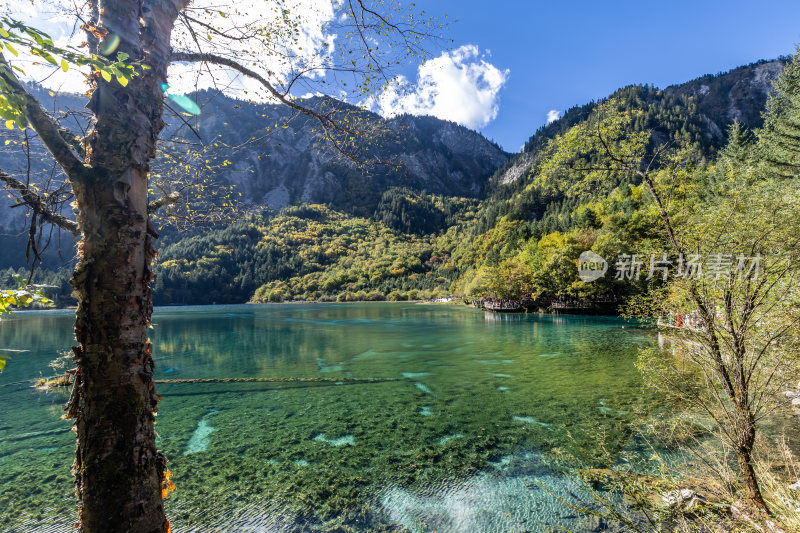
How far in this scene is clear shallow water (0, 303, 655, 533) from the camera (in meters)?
6.83

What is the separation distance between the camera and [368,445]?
983 centimetres

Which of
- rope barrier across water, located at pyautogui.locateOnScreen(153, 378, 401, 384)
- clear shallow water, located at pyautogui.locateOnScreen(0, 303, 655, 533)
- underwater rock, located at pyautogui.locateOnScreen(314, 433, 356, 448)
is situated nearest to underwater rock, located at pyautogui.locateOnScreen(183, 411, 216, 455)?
clear shallow water, located at pyautogui.locateOnScreen(0, 303, 655, 533)

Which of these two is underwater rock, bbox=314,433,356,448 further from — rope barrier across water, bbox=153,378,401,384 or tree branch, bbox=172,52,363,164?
tree branch, bbox=172,52,363,164

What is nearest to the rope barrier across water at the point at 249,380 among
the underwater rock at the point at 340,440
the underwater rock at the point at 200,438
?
the underwater rock at the point at 200,438

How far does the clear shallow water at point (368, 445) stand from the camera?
6832 millimetres

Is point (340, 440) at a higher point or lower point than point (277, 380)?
higher

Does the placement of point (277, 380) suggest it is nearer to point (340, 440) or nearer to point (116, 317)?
point (340, 440)

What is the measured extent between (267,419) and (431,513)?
24.8 feet

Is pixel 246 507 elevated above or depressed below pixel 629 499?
below

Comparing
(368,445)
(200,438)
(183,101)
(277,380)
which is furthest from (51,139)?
(277,380)

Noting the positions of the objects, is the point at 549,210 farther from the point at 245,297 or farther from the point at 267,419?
the point at 245,297

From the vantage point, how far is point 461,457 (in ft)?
29.3

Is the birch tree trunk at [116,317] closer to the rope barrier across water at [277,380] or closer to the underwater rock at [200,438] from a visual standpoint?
the underwater rock at [200,438]

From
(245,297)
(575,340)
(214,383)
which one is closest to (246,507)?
(214,383)
